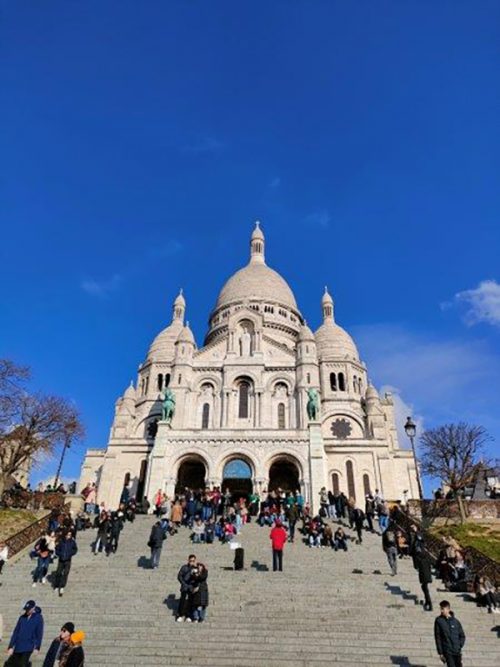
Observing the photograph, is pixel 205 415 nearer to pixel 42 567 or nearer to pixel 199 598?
pixel 42 567

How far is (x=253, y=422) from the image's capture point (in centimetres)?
3788

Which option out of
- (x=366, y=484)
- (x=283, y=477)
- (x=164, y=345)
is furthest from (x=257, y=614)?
(x=164, y=345)

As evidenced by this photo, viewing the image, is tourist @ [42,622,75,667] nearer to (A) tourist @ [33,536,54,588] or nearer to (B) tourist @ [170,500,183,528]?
(A) tourist @ [33,536,54,588]

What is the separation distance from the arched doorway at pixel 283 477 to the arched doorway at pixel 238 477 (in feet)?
8.82

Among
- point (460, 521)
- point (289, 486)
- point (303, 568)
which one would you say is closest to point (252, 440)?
point (289, 486)

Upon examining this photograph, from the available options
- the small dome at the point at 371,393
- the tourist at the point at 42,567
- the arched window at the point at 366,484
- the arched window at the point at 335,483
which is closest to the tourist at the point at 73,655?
the tourist at the point at 42,567

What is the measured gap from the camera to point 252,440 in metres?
33.7

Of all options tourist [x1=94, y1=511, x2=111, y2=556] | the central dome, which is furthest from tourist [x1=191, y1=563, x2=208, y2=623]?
the central dome

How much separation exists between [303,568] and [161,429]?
64.2 ft

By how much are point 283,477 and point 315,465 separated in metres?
5.20

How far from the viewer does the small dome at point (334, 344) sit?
163 feet

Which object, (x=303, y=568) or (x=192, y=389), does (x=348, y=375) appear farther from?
(x=303, y=568)

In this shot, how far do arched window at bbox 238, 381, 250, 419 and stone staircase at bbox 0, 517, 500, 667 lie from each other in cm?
2051

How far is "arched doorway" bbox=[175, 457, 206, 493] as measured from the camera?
3578cm
